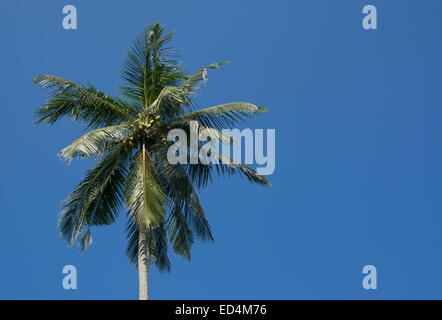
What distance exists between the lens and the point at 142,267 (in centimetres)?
1664

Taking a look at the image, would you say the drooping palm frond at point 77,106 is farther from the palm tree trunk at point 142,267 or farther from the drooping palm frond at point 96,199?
the palm tree trunk at point 142,267

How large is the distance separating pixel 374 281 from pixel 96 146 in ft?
29.0

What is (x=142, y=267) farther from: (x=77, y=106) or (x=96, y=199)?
(x=77, y=106)

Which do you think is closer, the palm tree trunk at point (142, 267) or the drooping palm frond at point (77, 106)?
the palm tree trunk at point (142, 267)

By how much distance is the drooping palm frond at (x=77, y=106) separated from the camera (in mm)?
18266

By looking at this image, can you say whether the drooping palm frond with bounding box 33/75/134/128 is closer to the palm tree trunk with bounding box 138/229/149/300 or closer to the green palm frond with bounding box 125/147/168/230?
the green palm frond with bounding box 125/147/168/230

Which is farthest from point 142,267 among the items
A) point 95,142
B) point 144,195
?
point 95,142

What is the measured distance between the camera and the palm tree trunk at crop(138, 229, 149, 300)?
1614 centimetres

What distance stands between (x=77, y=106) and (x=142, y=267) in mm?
5161

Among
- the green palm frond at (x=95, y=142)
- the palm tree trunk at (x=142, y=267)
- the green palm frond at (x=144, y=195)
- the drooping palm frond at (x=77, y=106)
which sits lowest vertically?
the palm tree trunk at (x=142, y=267)

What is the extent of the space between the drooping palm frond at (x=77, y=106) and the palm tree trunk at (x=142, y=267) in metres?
3.69

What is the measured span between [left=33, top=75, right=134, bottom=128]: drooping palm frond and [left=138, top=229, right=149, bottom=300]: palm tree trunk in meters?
3.69

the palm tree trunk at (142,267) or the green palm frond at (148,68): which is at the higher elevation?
the green palm frond at (148,68)

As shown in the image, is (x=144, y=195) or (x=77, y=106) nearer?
(x=144, y=195)
